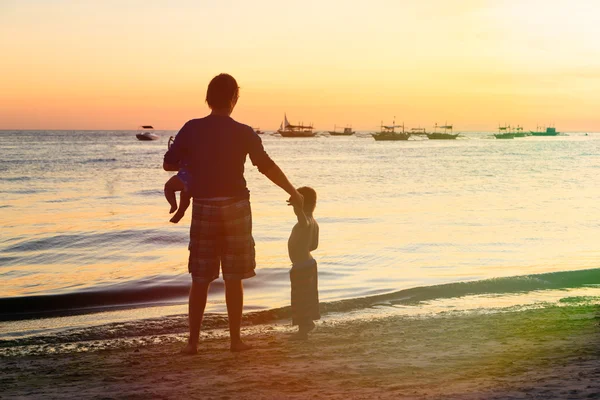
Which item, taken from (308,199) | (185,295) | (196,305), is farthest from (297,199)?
(185,295)

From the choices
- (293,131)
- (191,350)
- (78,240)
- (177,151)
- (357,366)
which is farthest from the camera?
(293,131)

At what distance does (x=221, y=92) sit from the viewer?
16.6ft

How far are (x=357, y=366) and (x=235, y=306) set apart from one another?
101 cm

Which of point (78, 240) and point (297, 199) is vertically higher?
point (297, 199)

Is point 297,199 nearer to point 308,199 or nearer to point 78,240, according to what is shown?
point 308,199

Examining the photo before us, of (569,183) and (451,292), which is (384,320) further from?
(569,183)

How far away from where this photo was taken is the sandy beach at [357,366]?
4379 millimetres

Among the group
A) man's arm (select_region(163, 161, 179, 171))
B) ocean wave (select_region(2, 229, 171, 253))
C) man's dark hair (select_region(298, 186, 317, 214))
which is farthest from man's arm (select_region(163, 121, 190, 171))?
ocean wave (select_region(2, 229, 171, 253))

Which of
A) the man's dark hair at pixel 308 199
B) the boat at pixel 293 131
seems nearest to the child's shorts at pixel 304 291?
the man's dark hair at pixel 308 199

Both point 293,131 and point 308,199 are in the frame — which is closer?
point 308,199

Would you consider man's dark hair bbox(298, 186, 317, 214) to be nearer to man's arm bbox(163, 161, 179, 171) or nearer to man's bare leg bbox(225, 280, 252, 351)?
man's bare leg bbox(225, 280, 252, 351)

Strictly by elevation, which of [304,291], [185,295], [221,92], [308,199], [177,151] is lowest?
[185,295]

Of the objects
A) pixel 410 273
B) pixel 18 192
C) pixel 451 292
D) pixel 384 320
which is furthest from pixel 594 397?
pixel 18 192

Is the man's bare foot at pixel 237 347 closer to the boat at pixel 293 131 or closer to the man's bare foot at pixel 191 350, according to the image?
the man's bare foot at pixel 191 350
